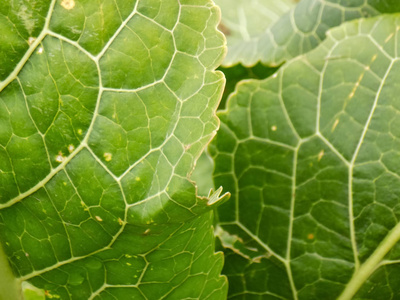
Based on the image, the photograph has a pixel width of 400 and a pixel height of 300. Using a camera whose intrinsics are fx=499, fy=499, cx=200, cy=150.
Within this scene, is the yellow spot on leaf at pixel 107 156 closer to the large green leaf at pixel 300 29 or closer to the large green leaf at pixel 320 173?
the large green leaf at pixel 320 173

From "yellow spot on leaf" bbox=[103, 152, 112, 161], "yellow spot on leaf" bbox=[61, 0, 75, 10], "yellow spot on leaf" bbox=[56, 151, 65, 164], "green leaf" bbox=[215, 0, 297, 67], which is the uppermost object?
"yellow spot on leaf" bbox=[61, 0, 75, 10]

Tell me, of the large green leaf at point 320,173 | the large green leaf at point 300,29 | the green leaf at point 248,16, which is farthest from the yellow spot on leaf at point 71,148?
the green leaf at point 248,16

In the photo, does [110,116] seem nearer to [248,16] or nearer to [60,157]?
[60,157]

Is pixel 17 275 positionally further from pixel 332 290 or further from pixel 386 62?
pixel 386 62

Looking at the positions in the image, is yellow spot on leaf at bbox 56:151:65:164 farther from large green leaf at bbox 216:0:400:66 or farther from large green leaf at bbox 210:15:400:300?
large green leaf at bbox 216:0:400:66

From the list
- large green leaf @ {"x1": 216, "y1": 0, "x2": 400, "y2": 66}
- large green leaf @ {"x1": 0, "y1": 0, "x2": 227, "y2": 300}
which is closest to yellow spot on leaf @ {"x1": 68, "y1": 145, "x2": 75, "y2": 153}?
large green leaf @ {"x1": 0, "y1": 0, "x2": 227, "y2": 300}

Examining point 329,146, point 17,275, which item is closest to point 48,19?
point 17,275
